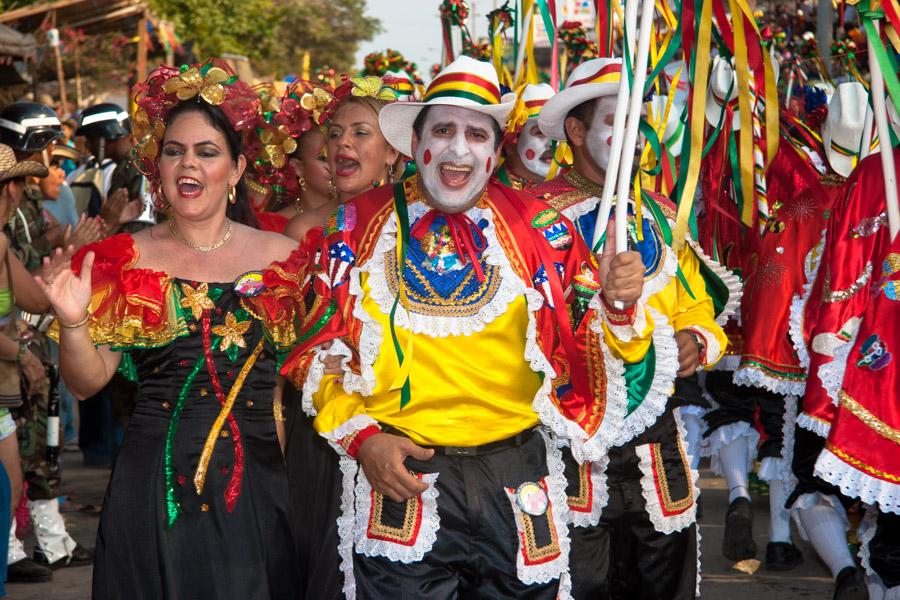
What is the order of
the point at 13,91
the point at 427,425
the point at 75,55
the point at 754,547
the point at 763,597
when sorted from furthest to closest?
the point at 75,55 → the point at 13,91 → the point at 754,547 → the point at 763,597 → the point at 427,425

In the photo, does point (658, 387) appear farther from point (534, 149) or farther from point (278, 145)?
point (534, 149)

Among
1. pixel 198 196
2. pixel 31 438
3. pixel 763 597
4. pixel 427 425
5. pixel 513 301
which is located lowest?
pixel 763 597

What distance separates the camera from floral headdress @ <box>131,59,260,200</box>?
4414mm

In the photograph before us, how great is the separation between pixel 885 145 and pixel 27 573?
15.4 feet

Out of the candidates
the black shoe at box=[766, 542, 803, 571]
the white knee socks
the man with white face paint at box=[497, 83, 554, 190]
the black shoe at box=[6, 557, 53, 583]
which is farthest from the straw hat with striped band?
the black shoe at box=[766, 542, 803, 571]

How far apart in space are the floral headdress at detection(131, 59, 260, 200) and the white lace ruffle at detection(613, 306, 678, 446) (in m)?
1.51

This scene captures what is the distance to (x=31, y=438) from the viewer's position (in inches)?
273

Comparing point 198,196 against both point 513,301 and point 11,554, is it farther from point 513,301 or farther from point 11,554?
point 11,554

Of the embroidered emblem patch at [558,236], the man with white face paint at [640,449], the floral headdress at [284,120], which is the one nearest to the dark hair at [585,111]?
the man with white face paint at [640,449]

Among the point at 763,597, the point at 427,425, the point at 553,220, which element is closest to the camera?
the point at 427,425

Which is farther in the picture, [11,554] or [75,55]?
[75,55]

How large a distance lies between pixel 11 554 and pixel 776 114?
440 cm

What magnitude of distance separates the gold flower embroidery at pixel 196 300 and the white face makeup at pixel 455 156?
30.3 inches

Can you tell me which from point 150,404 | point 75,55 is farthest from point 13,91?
point 150,404
